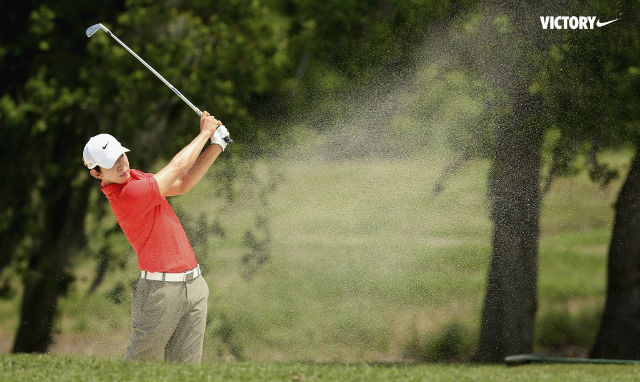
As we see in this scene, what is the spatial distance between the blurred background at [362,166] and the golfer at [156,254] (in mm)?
3027

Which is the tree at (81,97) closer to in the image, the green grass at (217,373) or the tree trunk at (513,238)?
the tree trunk at (513,238)

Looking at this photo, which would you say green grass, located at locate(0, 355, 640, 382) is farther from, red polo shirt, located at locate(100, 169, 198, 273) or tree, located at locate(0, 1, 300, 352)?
tree, located at locate(0, 1, 300, 352)

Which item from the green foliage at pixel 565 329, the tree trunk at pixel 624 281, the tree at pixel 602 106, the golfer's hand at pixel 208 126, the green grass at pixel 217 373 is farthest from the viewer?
the green foliage at pixel 565 329

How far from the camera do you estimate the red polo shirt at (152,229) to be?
4.44 meters

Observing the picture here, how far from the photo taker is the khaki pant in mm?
4484

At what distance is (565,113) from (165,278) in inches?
161

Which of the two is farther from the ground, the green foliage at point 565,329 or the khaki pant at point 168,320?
the khaki pant at point 168,320

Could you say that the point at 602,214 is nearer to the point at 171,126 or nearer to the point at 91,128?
the point at 171,126

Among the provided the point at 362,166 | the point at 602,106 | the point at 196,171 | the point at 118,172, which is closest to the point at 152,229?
the point at 118,172

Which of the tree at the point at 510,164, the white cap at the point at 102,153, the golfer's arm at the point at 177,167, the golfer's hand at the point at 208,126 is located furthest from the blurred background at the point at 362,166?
the white cap at the point at 102,153

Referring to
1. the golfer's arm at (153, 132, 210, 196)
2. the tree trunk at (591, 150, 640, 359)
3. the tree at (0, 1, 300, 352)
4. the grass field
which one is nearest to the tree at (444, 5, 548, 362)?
the grass field

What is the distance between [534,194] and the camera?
734cm

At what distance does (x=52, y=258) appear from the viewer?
821 cm

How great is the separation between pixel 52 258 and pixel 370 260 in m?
3.12
